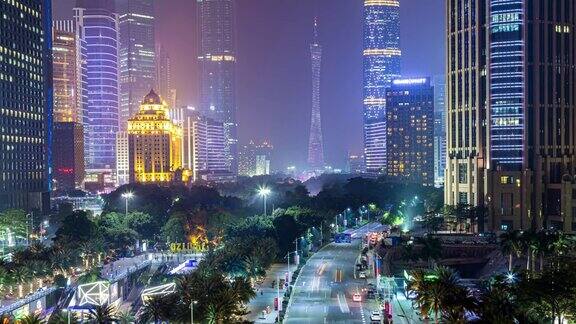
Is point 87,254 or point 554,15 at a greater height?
point 554,15

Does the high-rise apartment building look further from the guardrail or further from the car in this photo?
the guardrail

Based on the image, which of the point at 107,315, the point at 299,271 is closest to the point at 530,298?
the point at 107,315

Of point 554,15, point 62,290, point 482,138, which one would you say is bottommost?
point 62,290

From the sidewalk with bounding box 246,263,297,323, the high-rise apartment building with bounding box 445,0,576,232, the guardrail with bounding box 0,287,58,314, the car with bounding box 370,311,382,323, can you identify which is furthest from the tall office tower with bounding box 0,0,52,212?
the car with bounding box 370,311,382,323

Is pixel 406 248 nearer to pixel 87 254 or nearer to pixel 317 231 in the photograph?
pixel 317 231

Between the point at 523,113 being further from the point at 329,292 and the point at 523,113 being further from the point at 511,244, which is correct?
the point at 329,292

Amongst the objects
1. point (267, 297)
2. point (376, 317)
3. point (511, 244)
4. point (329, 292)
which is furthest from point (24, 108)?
point (376, 317)

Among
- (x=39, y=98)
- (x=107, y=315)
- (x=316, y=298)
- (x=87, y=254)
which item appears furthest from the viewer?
(x=39, y=98)

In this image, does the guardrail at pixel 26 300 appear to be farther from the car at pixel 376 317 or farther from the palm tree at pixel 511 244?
the palm tree at pixel 511 244
